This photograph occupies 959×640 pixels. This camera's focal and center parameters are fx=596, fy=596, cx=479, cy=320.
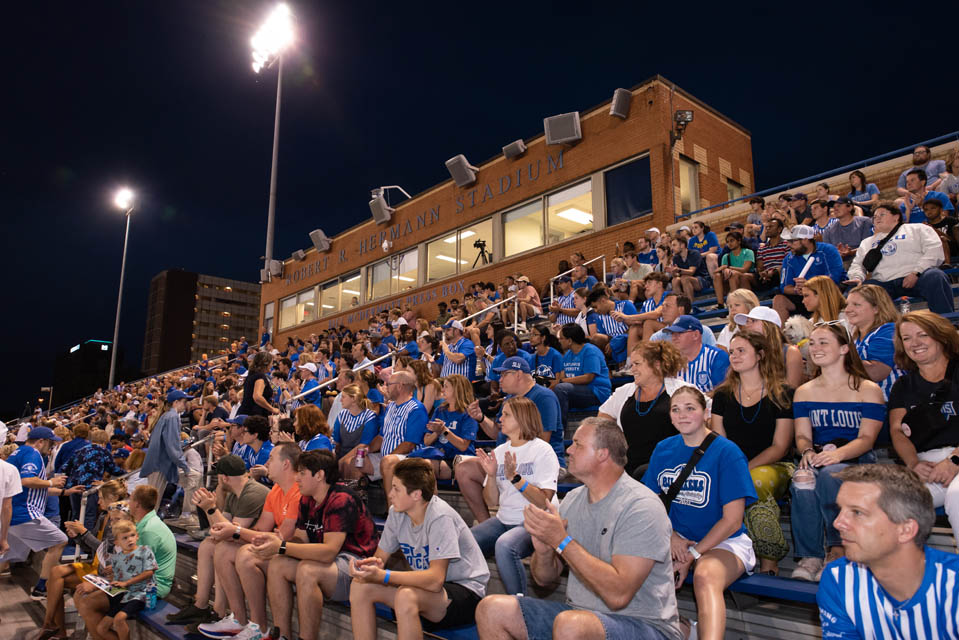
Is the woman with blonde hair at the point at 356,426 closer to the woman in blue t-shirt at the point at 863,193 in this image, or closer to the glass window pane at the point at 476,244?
the woman in blue t-shirt at the point at 863,193

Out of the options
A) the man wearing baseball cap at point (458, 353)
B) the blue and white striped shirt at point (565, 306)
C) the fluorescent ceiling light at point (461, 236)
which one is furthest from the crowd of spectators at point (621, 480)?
the fluorescent ceiling light at point (461, 236)

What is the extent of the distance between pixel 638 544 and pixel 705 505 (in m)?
0.78

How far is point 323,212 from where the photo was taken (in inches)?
2420

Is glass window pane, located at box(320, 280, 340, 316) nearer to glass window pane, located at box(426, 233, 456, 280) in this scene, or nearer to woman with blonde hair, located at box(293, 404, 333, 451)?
glass window pane, located at box(426, 233, 456, 280)

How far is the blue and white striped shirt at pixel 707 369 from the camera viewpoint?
4902 millimetres

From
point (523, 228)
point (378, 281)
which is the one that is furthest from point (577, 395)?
point (378, 281)

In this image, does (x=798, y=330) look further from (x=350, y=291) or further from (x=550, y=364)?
(x=350, y=291)

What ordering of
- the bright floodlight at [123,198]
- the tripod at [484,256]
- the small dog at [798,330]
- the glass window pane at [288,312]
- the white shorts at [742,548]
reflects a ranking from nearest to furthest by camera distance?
the white shorts at [742,548] < the small dog at [798,330] < the tripod at [484,256] < the glass window pane at [288,312] < the bright floodlight at [123,198]

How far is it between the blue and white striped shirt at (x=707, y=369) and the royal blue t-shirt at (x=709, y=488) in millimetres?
1742

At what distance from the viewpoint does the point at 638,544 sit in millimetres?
2523

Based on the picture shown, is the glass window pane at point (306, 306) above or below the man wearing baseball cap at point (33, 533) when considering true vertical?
above

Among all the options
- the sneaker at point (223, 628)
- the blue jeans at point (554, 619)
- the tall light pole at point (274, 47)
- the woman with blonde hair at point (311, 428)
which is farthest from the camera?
the tall light pole at point (274, 47)

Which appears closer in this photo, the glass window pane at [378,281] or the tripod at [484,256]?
the tripod at [484,256]

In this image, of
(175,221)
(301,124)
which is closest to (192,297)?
(175,221)
